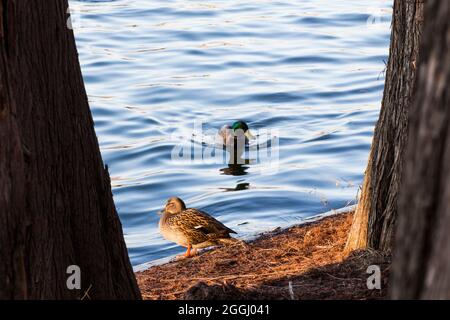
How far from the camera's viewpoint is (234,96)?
1975 centimetres

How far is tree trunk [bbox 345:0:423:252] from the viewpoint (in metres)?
7.14

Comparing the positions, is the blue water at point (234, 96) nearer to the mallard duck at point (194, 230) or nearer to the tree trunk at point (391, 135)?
the mallard duck at point (194, 230)

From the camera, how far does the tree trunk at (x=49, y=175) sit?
4.91 meters

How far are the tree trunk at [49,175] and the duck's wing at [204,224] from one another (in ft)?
15.0

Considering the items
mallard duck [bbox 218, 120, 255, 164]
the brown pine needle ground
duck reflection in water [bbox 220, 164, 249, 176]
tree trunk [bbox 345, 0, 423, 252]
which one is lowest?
duck reflection in water [bbox 220, 164, 249, 176]

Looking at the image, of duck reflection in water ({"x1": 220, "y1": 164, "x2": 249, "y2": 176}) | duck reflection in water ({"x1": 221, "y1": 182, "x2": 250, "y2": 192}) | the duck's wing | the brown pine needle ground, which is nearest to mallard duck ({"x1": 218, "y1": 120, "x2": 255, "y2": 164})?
duck reflection in water ({"x1": 220, "y1": 164, "x2": 249, "y2": 176})

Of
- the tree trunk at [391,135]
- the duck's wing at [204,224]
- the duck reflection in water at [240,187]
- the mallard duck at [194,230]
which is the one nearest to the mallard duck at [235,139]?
the duck reflection in water at [240,187]

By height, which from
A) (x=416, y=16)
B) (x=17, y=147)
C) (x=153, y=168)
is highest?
(x=416, y=16)

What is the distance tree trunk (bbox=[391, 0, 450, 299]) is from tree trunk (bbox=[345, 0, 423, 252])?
3991 millimetres

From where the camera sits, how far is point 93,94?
1994cm

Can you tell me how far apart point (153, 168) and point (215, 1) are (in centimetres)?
1397

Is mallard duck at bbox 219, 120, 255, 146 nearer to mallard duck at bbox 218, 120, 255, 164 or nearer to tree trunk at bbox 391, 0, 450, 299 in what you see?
mallard duck at bbox 218, 120, 255, 164

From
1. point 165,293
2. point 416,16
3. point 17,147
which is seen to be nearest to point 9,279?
point 17,147
